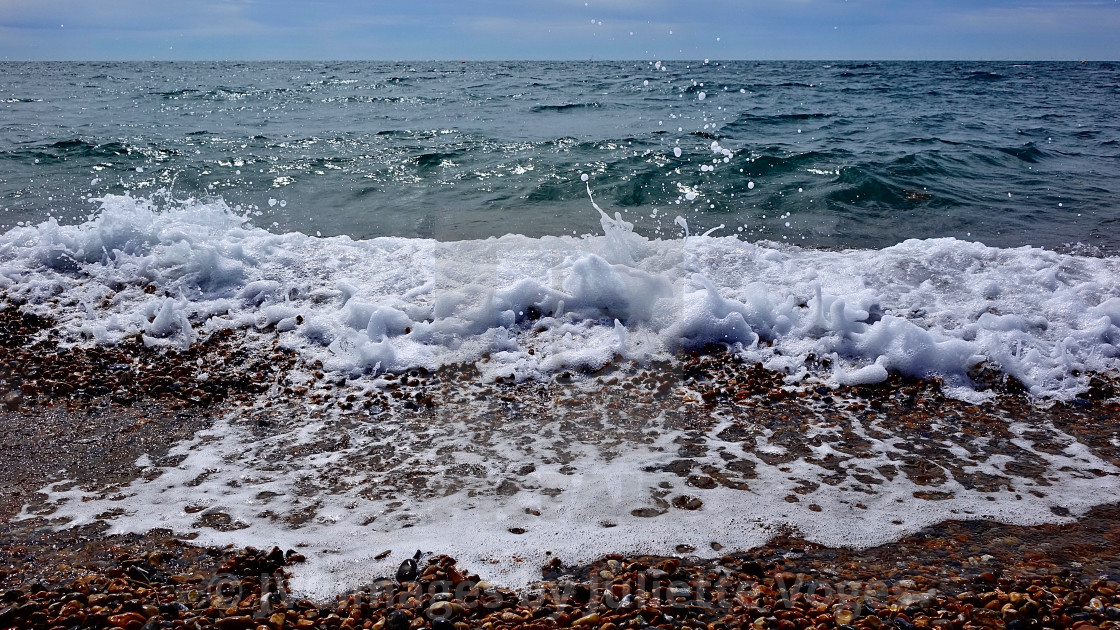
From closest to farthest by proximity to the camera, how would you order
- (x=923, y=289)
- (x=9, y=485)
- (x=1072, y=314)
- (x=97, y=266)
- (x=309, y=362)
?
(x=9, y=485) → (x=309, y=362) → (x=1072, y=314) → (x=923, y=289) → (x=97, y=266)

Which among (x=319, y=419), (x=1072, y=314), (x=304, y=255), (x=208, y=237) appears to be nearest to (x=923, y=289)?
(x=1072, y=314)

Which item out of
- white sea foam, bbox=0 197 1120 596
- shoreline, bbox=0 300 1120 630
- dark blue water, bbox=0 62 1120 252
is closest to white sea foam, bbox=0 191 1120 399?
white sea foam, bbox=0 197 1120 596

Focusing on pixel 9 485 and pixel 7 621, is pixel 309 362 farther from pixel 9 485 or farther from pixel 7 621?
pixel 7 621

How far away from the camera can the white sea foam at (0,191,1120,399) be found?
4582mm

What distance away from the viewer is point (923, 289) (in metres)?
5.54

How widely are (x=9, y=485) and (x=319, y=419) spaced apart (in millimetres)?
1443

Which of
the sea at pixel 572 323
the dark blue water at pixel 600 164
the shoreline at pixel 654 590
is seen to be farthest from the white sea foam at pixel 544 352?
the dark blue water at pixel 600 164

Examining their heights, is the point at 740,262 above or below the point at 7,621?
above

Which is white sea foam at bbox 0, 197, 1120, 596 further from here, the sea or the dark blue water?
the dark blue water

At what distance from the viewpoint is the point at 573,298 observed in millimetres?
5281

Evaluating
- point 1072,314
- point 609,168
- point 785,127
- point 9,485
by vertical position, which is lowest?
point 9,485

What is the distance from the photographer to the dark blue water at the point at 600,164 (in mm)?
8602

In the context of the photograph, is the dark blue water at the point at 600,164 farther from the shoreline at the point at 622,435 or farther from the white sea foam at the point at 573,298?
the shoreline at the point at 622,435

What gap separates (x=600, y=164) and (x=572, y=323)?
710cm
